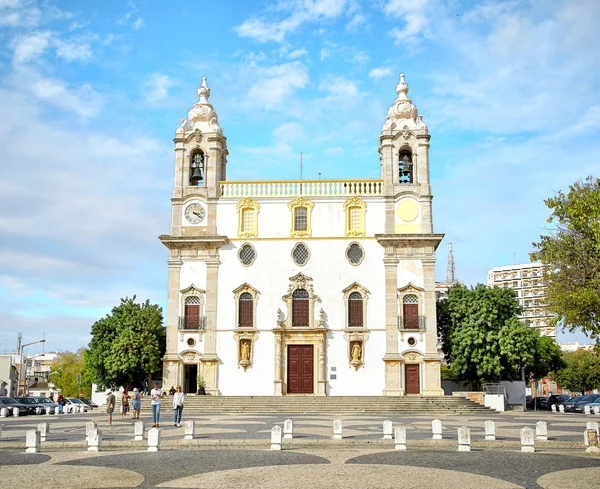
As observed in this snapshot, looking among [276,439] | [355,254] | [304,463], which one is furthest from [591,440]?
[355,254]

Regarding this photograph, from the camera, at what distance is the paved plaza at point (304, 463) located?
1171cm

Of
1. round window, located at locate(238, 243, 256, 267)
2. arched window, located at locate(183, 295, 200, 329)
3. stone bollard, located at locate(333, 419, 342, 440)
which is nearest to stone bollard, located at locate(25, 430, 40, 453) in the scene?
stone bollard, located at locate(333, 419, 342, 440)

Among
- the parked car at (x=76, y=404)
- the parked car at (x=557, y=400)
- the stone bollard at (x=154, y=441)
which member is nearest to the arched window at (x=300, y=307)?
the parked car at (x=76, y=404)

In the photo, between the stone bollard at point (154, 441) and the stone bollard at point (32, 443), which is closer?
the stone bollard at point (32, 443)

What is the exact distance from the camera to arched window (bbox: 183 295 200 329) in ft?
132

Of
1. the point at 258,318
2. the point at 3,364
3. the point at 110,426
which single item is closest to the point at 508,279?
the point at 3,364

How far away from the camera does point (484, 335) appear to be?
39.0 meters

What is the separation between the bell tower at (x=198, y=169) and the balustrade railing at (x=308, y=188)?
1.38m

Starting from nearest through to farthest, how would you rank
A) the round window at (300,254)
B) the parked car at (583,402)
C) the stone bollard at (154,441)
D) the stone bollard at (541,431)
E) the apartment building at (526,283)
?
1. the stone bollard at (154,441)
2. the stone bollard at (541,431)
3. the parked car at (583,402)
4. the round window at (300,254)
5. the apartment building at (526,283)

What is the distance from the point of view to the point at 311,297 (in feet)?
131

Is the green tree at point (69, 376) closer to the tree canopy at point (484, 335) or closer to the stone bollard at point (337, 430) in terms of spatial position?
the tree canopy at point (484, 335)

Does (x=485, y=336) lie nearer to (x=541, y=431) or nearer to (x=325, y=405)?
(x=325, y=405)

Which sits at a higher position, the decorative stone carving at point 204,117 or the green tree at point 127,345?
the decorative stone carving at point 204,117

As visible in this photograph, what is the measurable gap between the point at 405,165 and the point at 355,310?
9396 mm
